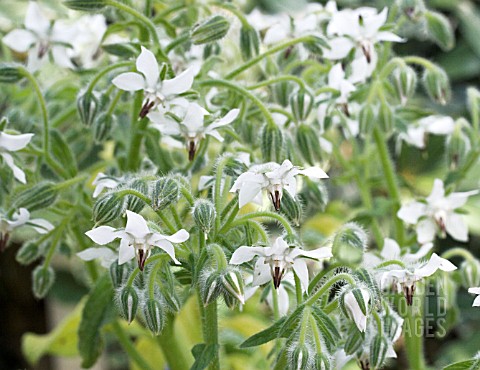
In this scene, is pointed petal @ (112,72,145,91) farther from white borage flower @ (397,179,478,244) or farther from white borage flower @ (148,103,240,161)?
white borage flower @ (397,179,478,244)

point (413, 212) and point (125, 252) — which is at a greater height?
point (125, 252)

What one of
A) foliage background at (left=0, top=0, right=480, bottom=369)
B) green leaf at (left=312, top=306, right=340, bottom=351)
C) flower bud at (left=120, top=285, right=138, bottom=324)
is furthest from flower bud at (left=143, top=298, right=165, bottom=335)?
foliage background at (left=0, top=0, right=480, bottom=369)

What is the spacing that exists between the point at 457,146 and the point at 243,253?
343 millimetres

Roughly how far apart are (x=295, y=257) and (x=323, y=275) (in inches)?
1.6

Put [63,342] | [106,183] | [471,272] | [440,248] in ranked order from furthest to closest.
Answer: [440,248] < [63,342] < [471,272] < [106,183]

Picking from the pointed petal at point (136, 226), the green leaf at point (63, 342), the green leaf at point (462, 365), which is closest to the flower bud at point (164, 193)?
the pointed petal at point (136, 226)

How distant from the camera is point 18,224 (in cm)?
70

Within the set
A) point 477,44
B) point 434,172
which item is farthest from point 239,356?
point 477,44

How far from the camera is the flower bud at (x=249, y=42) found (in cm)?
77

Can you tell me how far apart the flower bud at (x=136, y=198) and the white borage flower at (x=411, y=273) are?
0.19 m

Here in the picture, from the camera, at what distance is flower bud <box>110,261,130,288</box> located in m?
0.64

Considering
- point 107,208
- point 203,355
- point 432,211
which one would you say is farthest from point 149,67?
point 432,211

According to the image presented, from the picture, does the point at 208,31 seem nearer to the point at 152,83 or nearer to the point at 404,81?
the point at 152,83

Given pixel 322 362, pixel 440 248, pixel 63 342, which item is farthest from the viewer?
pixel 440 248
